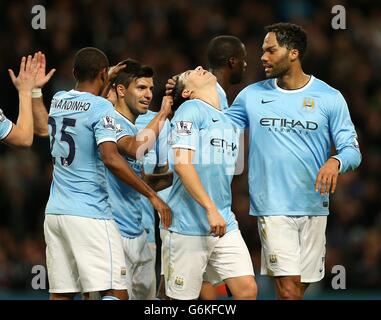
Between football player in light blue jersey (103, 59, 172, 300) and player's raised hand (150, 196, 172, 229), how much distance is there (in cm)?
56

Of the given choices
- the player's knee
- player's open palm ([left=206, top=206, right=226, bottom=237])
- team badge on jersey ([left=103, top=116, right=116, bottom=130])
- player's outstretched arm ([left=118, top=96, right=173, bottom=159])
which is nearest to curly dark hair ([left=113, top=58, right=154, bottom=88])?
player's outstretched arm ([left=118, top=96, right=173, bottom=159])

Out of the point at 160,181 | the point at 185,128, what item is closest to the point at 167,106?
the point at 185,128

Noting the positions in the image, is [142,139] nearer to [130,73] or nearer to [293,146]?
[130,73]

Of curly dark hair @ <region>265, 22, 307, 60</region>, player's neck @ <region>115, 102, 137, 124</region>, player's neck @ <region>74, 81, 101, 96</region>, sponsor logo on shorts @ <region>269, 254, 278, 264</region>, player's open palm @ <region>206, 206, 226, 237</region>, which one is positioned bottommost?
sponsor logo on shorts @ <region>269, 254, 278, 264</region>

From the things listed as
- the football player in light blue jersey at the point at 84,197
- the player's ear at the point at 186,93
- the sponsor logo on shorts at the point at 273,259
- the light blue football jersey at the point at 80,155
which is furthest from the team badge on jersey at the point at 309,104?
the light blue football jersey at the point at 80,155

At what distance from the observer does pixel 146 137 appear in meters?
8.53

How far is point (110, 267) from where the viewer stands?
26.1 feet

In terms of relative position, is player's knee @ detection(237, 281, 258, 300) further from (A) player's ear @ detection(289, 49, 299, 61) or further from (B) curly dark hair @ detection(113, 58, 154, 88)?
(B) curly dark hair @ detection(113, 58, 154, 88)

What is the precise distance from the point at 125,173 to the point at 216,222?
797 mm

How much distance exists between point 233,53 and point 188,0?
852 centimetres

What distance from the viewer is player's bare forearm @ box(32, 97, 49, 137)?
8.84m

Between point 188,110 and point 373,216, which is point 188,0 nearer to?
point 373,216

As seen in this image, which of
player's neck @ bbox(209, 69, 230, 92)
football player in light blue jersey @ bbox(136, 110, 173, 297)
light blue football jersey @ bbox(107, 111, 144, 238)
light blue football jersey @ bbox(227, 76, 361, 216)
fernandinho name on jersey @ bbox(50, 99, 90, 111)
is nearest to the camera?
fernandinho name on jersey @ bbox(50, 99, 90, 111)

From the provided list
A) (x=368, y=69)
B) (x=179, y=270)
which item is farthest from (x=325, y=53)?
(x=179, y=270)
